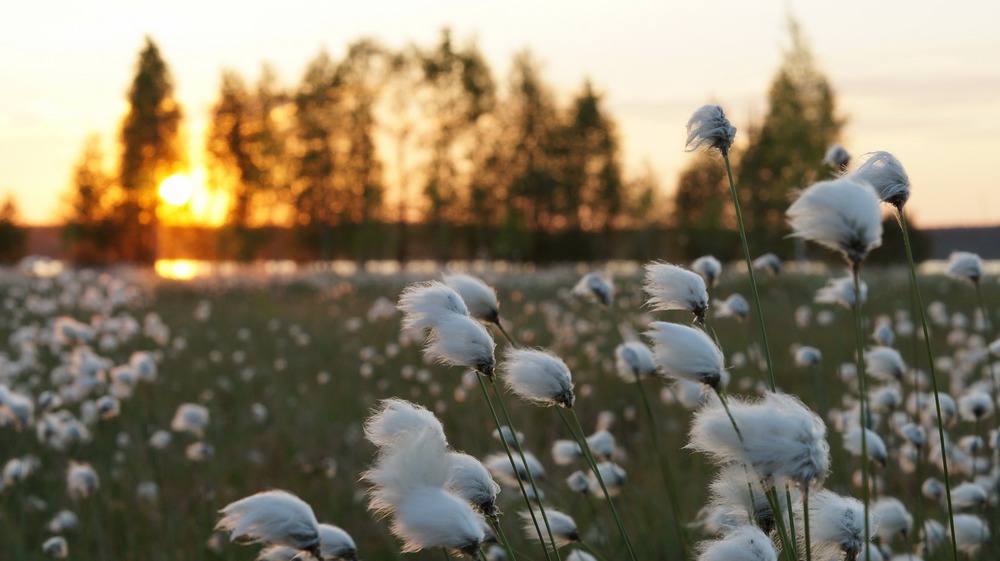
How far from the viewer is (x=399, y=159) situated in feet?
143

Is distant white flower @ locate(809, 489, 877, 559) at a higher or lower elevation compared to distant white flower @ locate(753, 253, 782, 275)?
lower

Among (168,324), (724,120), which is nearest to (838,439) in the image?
(724,120)

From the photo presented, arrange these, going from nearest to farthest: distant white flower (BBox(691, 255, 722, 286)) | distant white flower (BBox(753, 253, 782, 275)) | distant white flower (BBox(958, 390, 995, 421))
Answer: distant white flower (BBox(691, 255, 722, 286)) < distant white flower (BBox(958, 390, 995, 421)) < distant white flower (BBox(753, 253, 782, 275))

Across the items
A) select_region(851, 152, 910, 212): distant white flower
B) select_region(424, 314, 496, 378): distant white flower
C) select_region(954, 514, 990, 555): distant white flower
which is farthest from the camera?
select_region(954, 514, 990, 555): distant white flower

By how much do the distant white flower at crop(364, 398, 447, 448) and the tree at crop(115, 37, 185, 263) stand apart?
45.6 meters

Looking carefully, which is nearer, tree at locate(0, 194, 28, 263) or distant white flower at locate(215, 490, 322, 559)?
distant white flower at locate(215, 490, 322, 559)

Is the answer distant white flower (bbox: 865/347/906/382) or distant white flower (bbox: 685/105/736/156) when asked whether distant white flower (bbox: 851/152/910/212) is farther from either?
distant white flower (bbox: 865/347/906/382)

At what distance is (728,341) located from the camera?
1057cm

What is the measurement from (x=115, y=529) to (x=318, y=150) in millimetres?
45005

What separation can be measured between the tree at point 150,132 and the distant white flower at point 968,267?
4469 cm

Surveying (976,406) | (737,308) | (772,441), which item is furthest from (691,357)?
(976,406)

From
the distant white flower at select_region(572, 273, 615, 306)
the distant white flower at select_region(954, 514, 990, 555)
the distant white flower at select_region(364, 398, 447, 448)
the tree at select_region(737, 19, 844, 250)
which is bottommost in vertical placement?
the distant white flower at select_region(954, 514, 990, 555)

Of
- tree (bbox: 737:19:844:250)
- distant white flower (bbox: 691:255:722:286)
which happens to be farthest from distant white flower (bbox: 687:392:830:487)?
tree (bbox: 737:19:844:250)

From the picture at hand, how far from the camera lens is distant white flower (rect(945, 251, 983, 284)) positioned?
2857 millimetres
